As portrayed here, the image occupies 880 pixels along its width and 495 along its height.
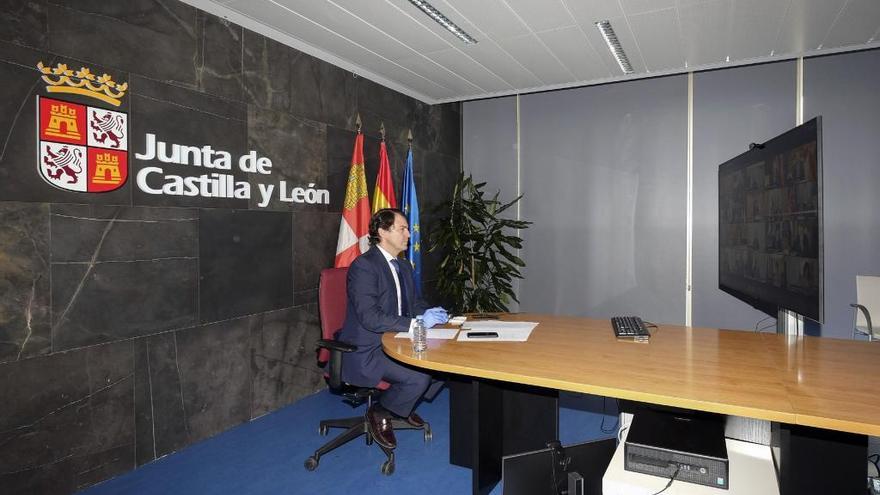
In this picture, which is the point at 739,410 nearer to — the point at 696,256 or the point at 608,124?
the point at 696,256

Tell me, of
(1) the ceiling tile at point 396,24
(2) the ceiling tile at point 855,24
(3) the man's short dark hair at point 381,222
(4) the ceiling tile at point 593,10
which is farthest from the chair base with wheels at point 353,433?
(2) the ceiling tile at point 855,24

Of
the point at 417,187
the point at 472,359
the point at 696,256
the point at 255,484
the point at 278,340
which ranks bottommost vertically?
the point at 255,484

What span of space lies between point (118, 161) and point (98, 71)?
44cm

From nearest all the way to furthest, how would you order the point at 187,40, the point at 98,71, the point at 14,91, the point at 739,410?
the point at 739,410 → the point at 14,91 → the point at 98,71 → the point at 187,40

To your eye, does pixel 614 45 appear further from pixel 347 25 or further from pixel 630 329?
pixel 630 329

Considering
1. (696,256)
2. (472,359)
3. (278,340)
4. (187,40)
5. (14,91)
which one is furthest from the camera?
(696,256)

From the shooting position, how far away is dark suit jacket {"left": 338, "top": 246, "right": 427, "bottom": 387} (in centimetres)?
249

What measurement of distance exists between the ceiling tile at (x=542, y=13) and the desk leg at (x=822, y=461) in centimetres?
262

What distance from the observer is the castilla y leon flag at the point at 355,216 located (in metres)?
3.86

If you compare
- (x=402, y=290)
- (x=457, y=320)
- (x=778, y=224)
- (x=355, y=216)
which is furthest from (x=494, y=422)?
(x=355, y=216)

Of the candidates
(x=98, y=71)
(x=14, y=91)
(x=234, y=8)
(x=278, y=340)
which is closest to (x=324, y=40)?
(x=234, y=8)

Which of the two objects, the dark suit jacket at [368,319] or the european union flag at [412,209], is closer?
the dark suit jacket at [368,319]

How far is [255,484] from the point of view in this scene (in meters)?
2.49

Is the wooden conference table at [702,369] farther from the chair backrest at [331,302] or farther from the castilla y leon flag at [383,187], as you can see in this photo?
the castilla y leon flag at [383,187]
